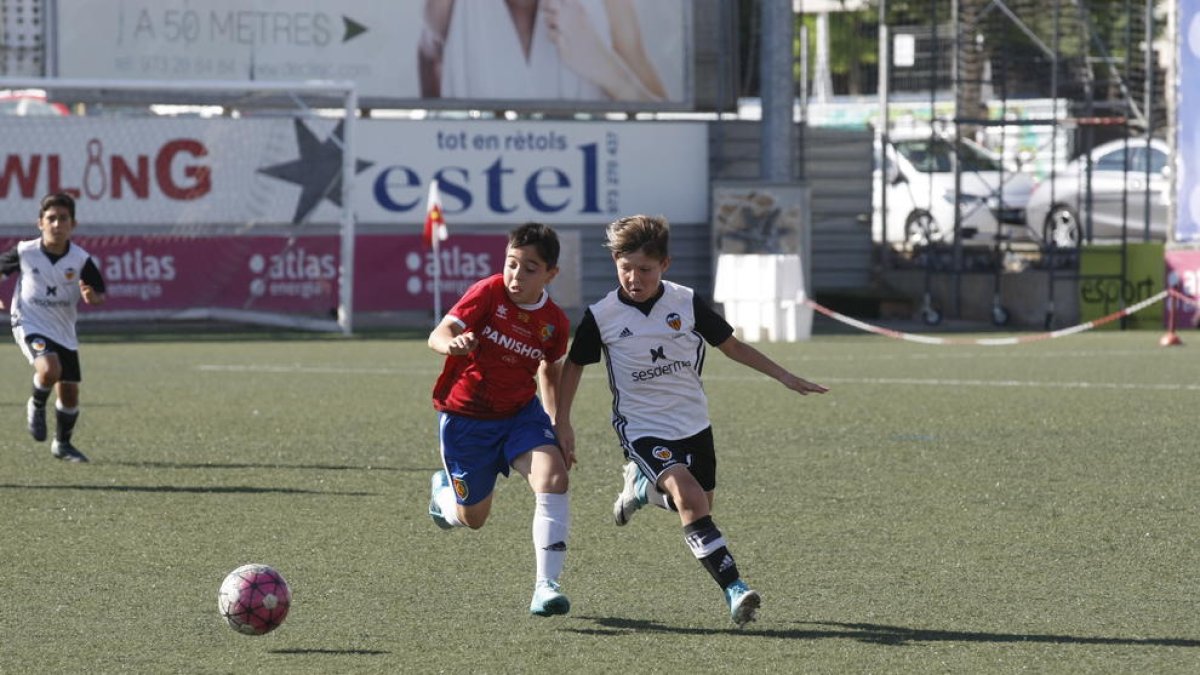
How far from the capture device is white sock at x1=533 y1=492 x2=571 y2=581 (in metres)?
6.89

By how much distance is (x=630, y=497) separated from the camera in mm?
7652

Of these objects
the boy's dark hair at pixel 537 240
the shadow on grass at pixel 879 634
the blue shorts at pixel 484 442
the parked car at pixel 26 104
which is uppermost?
the parked car at pixel 26 104

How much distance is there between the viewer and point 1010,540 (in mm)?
8578

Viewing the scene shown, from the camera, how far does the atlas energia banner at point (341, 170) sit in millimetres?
26062

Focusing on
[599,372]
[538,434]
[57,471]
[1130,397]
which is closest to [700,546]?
[538,434]

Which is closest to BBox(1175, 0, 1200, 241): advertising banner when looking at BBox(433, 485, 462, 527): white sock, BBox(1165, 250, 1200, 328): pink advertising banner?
BBox(1165, 250, 1200, 328): pink advertising banner

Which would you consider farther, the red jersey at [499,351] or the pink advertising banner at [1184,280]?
the pink advertising banner at [1184,280]

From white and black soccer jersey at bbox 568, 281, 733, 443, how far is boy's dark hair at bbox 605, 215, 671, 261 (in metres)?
0.25

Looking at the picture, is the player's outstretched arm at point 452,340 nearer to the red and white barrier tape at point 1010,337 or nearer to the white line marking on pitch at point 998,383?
the white line marking on pitch at point 998,383

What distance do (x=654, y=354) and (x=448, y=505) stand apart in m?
1.07

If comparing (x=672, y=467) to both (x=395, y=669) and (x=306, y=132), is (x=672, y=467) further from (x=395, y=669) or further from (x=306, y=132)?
(x=306, y=132)

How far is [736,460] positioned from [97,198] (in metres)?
16.3

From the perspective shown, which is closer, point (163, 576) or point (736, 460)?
point (163, 576)

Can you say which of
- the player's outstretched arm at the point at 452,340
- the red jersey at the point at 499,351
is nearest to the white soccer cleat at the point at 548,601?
the red jersey at the point at 499,351
